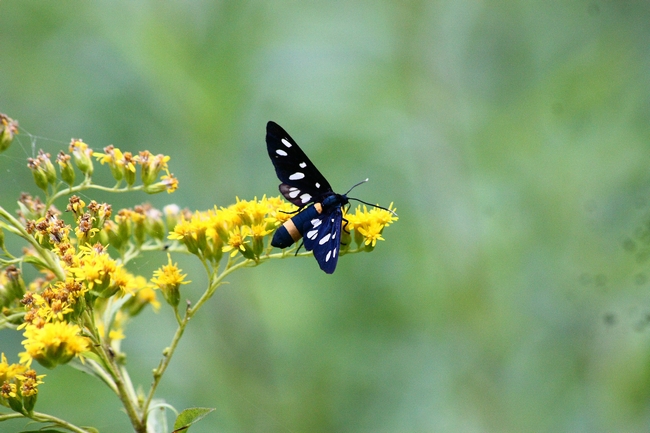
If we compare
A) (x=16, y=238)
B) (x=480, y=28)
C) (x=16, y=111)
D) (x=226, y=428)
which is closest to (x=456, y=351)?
(x=226, y=428)

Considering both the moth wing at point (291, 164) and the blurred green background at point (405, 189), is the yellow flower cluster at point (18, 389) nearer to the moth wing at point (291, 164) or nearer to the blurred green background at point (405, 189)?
the moth wing at point (291, 164)

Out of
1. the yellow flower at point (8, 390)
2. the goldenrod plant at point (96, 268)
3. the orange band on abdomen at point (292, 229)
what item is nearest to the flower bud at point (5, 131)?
the goldenrod plant at point (96, 268)

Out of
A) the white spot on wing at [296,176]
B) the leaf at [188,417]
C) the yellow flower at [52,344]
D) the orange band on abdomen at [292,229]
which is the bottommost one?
the leaf at [188,417]

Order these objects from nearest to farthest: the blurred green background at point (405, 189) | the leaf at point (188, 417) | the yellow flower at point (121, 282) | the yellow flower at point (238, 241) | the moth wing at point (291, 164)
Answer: the leaf at point (188, 417)
the yellow flower at point (121, 282)
the yellow flower at point (238, 241)
the moth wing at point (291, 164)
the blurred green background at point (405, 189)

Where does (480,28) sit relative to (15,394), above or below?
above

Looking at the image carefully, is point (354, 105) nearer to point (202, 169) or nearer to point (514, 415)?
point (202, 169)

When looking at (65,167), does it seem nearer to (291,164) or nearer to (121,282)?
(121,282)

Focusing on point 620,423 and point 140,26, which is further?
point 140,26

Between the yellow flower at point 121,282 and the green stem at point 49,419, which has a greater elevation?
the yellow flower at point 121,282
